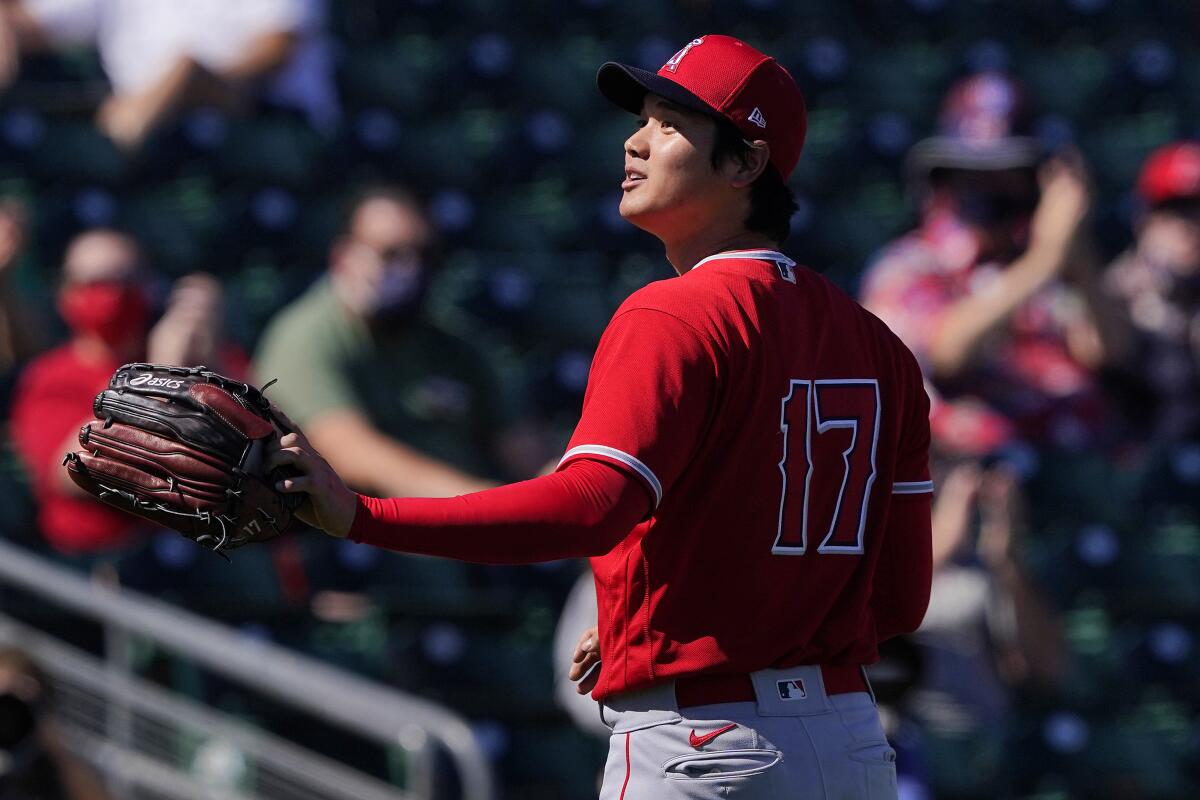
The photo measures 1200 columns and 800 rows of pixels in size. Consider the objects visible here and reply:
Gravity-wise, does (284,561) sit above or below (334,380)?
below

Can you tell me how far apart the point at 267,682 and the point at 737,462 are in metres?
2.00

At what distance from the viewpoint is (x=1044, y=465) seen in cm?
635

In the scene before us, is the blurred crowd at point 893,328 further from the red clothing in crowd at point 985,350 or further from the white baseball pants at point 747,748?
the white baseball pants at point 747,748

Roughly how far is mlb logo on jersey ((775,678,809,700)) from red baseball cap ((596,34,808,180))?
66cm

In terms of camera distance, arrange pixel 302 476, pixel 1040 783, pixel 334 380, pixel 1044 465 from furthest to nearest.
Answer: pixel 1044 465 → pixel 1040 783 → pixel 334 380 → pixel 302 476

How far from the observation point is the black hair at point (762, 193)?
2.28 meters

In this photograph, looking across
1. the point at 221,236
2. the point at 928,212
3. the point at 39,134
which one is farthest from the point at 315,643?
the point at 928,212

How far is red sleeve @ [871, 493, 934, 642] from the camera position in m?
2.40

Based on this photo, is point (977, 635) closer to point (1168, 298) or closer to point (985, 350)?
point (985, 350)

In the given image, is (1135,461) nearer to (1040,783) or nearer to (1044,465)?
(1044,465)

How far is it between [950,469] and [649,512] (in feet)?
11.3

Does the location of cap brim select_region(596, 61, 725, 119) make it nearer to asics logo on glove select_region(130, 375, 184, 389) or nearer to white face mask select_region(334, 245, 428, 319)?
asics logo on glove select_region(130, 375, 184, 389)

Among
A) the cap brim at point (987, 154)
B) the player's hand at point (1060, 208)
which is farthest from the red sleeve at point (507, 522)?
the cap brim at point (987, 154)

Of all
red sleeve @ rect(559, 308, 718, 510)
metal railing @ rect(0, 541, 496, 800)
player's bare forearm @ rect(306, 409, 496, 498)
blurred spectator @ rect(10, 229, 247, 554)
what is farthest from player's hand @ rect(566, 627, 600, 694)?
blurred spectator @ rect(10, 229, 247, 554)
